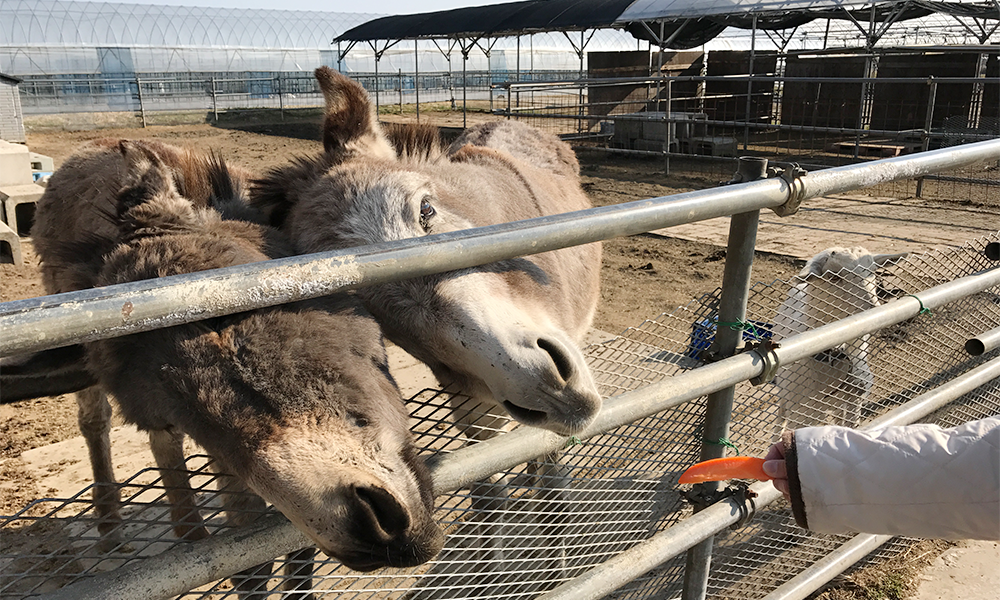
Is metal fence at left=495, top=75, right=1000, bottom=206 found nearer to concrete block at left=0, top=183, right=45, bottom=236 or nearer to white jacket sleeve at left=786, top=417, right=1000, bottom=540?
concrete block at left=0, top=183, right=45, bottom=236

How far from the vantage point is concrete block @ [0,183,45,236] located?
8.62 m

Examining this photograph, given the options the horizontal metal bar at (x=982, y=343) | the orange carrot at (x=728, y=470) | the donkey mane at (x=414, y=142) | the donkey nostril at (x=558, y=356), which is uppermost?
the donkey mane at (x=414, y=142)

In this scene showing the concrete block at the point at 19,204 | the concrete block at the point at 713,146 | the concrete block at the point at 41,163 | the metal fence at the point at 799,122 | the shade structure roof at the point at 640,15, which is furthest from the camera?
the shade structure roof at the point at 640,15

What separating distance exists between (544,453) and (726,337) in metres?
0.70

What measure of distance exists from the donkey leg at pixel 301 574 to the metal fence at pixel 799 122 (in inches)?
416

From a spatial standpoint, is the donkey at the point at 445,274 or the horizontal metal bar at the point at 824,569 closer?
the donkey at the point at 445,274

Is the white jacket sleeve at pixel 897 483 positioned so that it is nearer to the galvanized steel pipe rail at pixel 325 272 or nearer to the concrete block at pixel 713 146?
the galvanized steel pipe rail at pixel 325 272

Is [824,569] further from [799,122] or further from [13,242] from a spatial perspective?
[799,122]

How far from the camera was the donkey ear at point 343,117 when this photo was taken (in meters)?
2.37

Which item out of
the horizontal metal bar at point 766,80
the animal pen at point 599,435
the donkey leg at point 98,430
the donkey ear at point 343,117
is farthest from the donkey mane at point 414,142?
the horizontal metal bar at point 766,80

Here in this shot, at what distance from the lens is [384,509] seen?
121 centimetres

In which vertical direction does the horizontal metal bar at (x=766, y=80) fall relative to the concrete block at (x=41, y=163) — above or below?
above

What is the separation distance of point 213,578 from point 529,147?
3.32 metres

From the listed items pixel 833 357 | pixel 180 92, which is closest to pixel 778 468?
pixel 833 357
